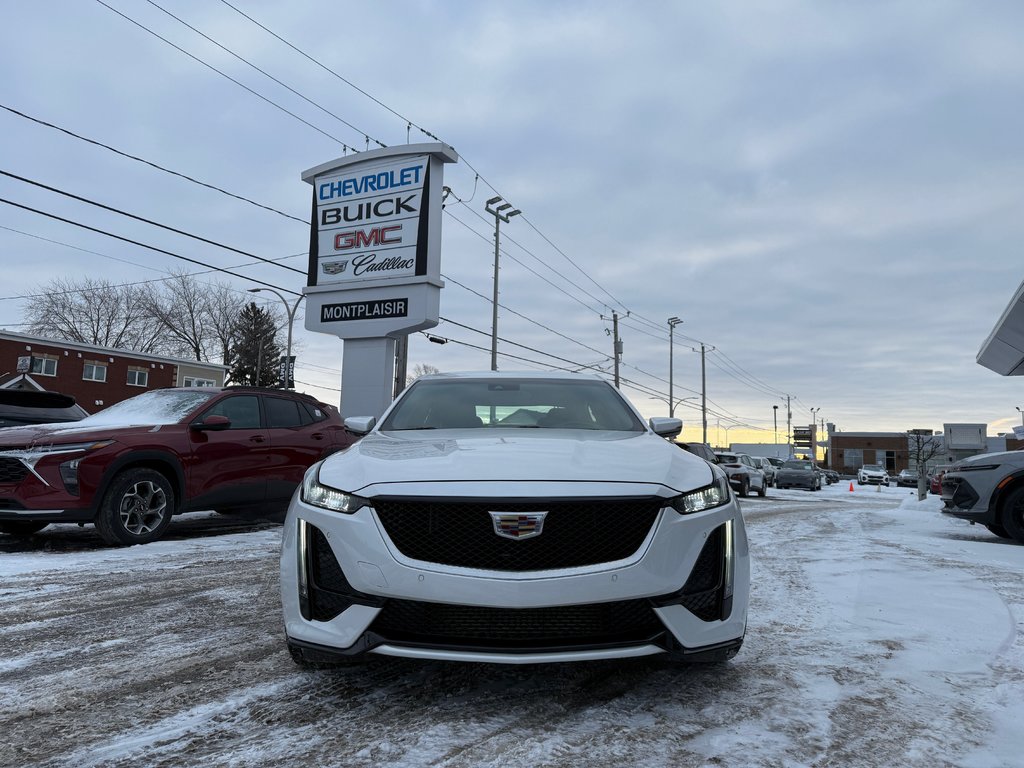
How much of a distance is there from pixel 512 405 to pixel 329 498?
6.28ft

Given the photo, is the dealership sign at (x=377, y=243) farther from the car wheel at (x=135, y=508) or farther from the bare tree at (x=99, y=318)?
the bare tree at (x=99, y=318)

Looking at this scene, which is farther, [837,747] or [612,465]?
[612,465]

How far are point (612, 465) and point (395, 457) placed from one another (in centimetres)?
97

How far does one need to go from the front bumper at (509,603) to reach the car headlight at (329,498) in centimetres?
4

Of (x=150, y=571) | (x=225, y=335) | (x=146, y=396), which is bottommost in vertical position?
(x=150, y=571)

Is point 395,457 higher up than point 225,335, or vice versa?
point 225,335

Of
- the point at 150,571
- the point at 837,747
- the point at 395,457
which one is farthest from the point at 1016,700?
the point at 150,571

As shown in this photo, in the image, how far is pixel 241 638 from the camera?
362 cm

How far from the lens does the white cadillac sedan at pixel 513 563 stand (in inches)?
98.3

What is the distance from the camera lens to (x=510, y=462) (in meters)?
2.86

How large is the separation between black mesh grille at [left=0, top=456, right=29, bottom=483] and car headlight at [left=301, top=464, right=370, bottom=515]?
4716 millimetres

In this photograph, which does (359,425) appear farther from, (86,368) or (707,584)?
(86,368)

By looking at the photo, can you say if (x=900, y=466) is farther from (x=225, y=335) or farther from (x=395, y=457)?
(x=395, y=457)

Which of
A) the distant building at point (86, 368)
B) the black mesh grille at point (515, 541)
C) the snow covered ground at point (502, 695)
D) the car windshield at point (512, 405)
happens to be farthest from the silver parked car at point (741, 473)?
the distant building at point (86, 368)
